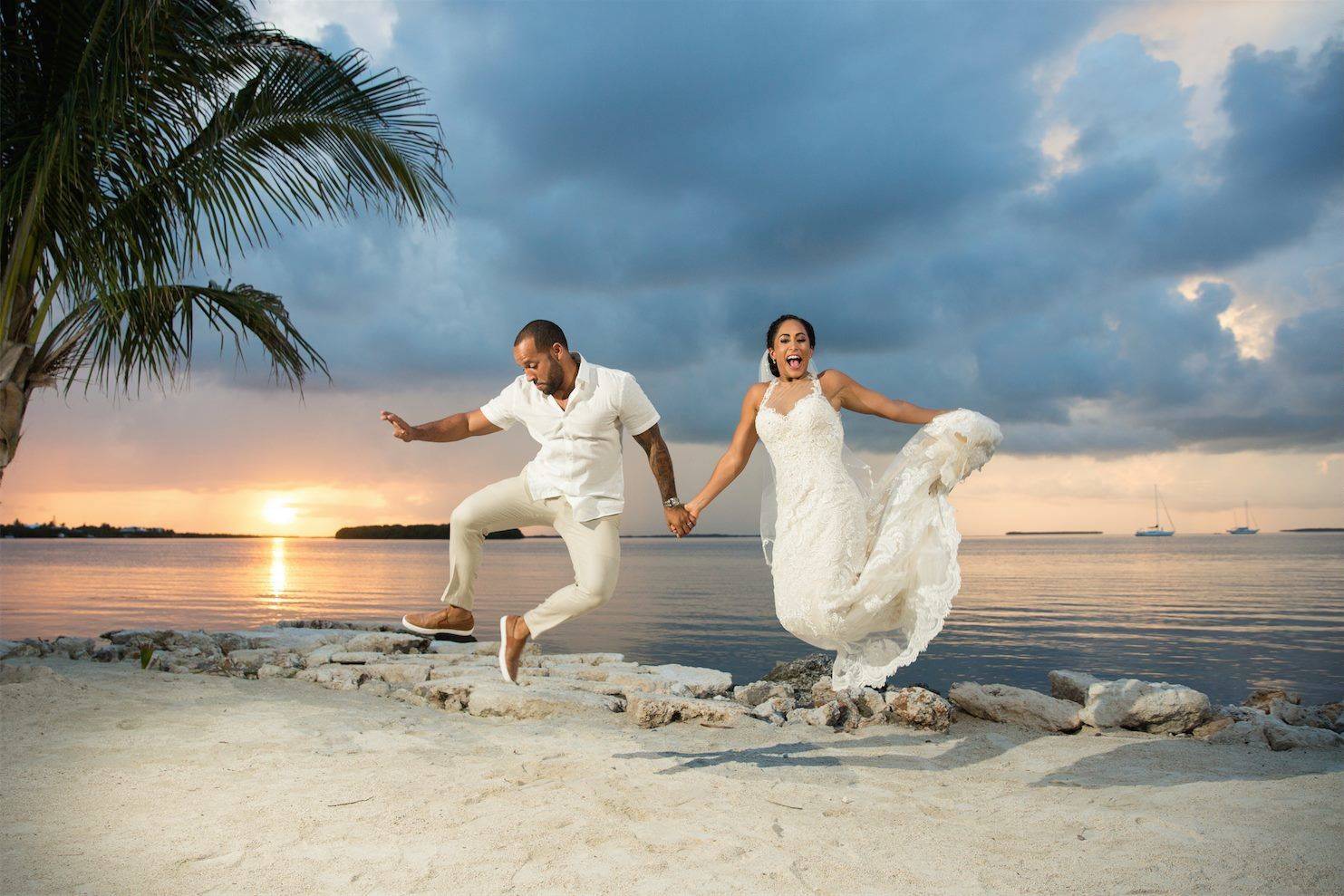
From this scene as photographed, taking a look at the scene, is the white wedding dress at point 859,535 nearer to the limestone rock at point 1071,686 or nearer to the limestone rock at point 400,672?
the limestone rock at point 1071,686

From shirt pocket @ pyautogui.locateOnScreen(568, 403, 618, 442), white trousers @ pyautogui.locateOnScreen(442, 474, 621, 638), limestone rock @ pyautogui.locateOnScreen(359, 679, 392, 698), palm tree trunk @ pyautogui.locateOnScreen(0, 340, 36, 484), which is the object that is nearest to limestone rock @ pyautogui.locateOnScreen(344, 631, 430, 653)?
limestone rock @ pyautogui.locateOnScreen(359, 679, 392, 698)

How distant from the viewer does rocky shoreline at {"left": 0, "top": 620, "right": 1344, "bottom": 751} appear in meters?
8.06

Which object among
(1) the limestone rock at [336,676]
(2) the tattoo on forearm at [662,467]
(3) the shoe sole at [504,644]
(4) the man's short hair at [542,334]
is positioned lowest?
(1) the limestone rock at [336,676]

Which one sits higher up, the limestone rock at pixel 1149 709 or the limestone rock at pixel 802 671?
the limestone rock at pixel 1149 709

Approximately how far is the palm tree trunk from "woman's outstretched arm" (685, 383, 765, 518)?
6.68 metres

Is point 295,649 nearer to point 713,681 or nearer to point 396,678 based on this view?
point 396,678

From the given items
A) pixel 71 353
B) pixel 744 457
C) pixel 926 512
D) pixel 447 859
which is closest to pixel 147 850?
pixel 447 859

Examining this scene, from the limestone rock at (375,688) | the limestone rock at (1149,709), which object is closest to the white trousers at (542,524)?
the limestone rock at (375,688)

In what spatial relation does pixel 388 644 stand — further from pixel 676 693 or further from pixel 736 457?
pixel 736 457

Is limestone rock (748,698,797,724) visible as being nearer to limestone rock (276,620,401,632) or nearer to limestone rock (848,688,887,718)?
limestone rock (848,688,887,718)

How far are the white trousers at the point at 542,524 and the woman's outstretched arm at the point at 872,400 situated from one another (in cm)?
162

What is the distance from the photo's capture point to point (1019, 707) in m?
8.36

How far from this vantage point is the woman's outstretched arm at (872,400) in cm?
614

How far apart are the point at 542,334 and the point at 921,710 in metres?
4.61
